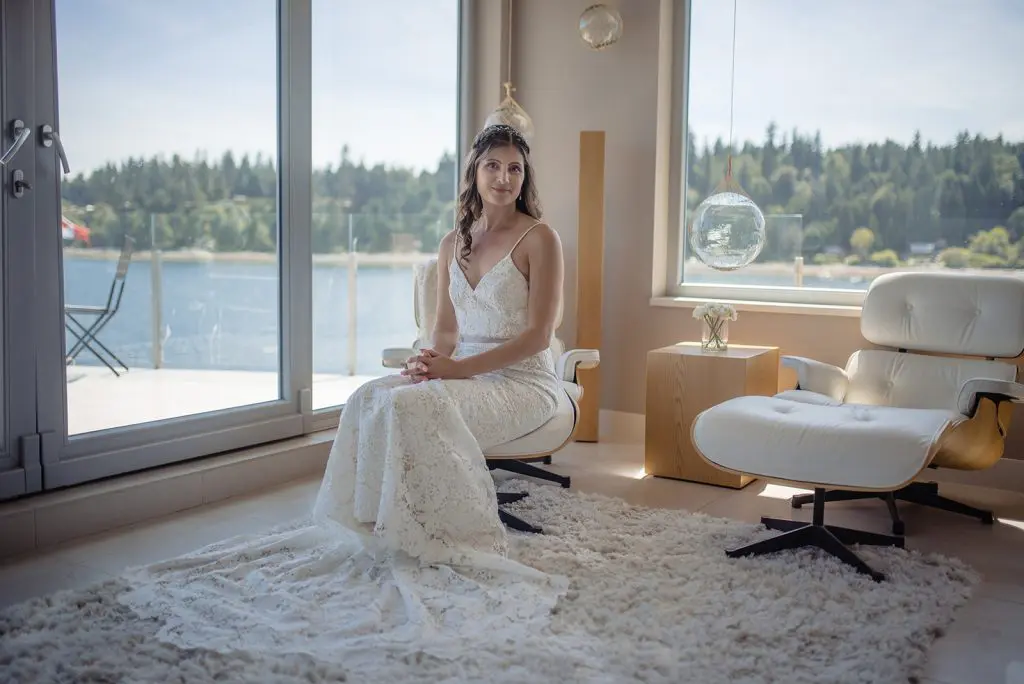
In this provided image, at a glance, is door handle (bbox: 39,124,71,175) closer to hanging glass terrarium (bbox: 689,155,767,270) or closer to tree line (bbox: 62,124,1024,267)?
tree line (bbox: 62,124,1024,267)

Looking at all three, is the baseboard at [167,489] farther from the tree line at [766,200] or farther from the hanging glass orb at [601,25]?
the hanging glass orb at [601,25]

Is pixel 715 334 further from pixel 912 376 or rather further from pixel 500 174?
pixel 500 174

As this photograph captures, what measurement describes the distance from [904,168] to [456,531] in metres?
2.92

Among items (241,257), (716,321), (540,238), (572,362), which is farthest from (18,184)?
(716,321)

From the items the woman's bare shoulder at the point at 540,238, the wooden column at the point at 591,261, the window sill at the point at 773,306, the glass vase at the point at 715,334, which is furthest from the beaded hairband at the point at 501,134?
the window sill at the point at 773,306

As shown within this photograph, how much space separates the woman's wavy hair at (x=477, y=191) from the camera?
3234 mm

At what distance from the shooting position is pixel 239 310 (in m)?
4.00

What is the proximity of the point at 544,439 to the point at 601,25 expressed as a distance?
8.45 feet

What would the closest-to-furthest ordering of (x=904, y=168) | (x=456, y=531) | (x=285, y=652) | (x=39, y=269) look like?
(x=285, y=652)
(x=456, y=531)
(x=39, y=269)
(x=904, y=168)

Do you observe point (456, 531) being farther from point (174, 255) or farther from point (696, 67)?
point (696, 67)

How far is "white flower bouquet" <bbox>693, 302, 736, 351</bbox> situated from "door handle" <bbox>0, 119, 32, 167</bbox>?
2.73m

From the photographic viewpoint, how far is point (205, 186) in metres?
3.80

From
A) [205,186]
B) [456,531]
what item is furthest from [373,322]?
[456,531]

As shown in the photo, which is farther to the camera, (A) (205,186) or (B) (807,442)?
(A) (205,186)
